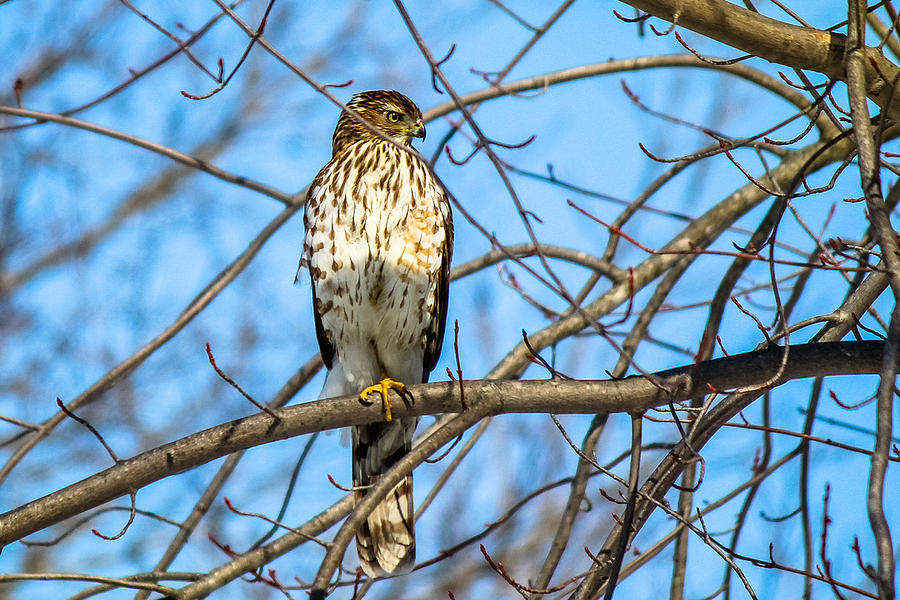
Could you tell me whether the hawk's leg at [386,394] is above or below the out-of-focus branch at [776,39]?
below

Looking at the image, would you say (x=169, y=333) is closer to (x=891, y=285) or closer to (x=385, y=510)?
(x=385, y=510)

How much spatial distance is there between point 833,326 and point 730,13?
43.9 inches

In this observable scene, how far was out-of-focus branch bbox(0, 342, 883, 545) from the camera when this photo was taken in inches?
118

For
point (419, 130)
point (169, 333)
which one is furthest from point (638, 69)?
point (169, 333)

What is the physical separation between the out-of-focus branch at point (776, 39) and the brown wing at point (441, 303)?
5.76 ft

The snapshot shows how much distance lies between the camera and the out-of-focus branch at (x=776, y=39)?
112 inches

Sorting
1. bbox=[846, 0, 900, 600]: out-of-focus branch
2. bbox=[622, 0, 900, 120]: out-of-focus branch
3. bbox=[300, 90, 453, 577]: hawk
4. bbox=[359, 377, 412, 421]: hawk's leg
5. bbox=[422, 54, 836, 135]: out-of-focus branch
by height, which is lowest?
bbox=[846, 0, 900, 600]: out-of-focus branch

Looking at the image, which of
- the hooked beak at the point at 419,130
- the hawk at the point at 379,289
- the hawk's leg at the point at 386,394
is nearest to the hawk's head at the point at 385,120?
the hooked beak at the point at 419,130

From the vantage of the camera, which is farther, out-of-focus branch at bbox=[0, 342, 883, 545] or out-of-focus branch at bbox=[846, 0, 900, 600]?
out-of-focus branch at bbox=[0, 342, 883, 545]

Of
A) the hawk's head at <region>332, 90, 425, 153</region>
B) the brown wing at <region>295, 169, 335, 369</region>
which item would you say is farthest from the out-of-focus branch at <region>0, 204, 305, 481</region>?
the hawk's head at <region>332, 90, 425, 153</region>

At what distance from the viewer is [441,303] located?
4.48m

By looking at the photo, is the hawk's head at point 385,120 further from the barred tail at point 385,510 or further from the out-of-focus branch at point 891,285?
the out-of-focus branch at point 891,285

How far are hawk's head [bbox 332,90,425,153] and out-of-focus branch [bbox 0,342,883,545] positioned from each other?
1.94 m

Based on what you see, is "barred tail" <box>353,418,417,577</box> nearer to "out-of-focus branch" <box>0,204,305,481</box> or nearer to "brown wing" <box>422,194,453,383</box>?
"brown wing" <box>422,194,453,383</box>
